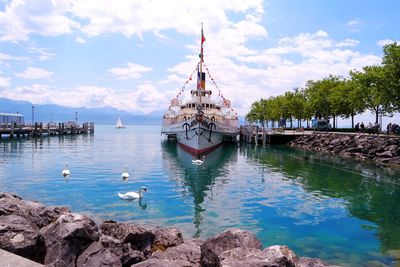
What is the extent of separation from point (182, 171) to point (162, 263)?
26.3m

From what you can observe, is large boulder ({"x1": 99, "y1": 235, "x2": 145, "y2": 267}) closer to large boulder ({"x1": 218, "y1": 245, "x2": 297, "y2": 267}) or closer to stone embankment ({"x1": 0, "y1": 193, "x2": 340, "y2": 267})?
stone embankment ({"x1": 0, "y1": 193, "x2": 340, "y2": 267})

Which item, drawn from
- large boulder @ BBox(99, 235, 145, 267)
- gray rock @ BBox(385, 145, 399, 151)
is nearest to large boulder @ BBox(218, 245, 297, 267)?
large boulder @ BBox(99, 235, 145, 267)

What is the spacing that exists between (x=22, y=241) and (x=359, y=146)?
49154 millimetres

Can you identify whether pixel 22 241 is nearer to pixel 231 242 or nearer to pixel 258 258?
pixel 231 242

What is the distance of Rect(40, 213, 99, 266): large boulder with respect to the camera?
9.45m

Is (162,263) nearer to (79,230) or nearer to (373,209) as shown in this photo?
(79,230)

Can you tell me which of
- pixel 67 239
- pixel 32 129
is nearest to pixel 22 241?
pixel 67 239

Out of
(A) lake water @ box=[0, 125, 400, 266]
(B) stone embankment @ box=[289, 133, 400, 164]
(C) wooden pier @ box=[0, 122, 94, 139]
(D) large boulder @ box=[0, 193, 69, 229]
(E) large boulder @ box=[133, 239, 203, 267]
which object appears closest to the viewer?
(E) large boulder @ box=[133, 239, 203, 267]

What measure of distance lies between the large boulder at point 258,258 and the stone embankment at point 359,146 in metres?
38.4

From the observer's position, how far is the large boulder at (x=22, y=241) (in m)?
9.10

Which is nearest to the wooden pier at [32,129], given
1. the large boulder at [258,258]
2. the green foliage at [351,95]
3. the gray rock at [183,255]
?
the green foliage at [351,95]

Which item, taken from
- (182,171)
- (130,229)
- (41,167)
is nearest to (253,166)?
(182,171)

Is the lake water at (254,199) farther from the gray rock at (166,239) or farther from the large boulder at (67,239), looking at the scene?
the large boulder at (67,239)

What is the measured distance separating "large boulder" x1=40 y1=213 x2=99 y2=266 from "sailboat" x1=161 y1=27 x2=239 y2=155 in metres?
38.0
